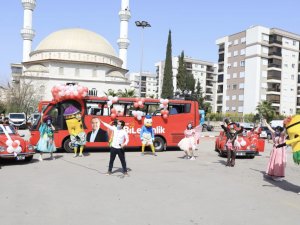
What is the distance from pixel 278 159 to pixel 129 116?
8987mm

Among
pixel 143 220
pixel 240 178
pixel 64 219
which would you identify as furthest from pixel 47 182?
pixel 240 178

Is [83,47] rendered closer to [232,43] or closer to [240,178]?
[232,43]

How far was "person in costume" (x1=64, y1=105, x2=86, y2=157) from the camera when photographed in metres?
15.1

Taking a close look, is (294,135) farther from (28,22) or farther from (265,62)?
(28,22)

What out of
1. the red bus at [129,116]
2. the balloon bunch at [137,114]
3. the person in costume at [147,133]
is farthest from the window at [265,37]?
the person in costume at [147,133]

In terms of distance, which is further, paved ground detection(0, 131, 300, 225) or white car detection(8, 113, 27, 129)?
white car detection(8, 113, 27, 129)

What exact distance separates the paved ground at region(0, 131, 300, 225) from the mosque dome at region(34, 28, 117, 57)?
67669mm

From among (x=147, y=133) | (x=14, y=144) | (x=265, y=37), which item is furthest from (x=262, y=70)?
(x=14, y=144)

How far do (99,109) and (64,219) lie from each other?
1155cm

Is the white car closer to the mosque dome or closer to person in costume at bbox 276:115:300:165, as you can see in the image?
person in costume at bbox 276:115:300:165

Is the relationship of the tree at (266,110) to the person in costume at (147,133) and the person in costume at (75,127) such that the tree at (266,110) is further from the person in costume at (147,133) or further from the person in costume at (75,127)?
the person in costume at (75,127)

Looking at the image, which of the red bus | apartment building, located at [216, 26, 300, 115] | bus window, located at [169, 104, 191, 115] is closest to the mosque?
apartment building, located at [216, 26, 300, 115]

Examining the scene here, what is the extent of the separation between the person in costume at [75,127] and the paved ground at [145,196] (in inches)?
104

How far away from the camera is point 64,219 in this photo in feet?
19.3
